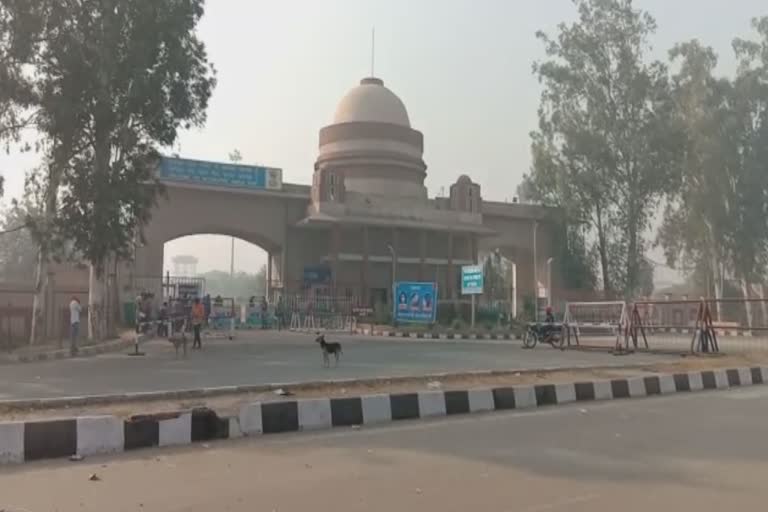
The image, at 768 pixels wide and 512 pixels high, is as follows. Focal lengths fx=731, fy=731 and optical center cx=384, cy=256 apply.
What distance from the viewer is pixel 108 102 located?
19.0 metres

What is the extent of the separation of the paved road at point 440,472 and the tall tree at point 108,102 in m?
14.5

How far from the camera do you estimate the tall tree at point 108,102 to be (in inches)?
738

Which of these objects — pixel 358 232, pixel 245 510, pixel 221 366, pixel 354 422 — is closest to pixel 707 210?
pixel 358 232

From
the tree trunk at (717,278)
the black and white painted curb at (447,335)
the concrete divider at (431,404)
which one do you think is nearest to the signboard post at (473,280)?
the black and white painted curb at (447,335)

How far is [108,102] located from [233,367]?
31.0 ft

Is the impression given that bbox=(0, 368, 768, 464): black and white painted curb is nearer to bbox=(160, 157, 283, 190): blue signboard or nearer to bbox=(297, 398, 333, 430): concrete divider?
bbox=(297, 398, 333, 430): concrete divider

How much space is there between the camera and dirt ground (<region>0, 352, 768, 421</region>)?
722cm

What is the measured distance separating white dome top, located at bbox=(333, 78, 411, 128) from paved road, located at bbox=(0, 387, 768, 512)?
129ft

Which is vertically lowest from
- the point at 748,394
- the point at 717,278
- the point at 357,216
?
the point at 748,394

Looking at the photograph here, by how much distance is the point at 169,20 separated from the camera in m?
20.4

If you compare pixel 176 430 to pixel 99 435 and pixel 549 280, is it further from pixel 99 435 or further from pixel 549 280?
pixel 549 280

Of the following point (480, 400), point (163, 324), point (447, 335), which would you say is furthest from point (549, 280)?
point (480, 400)

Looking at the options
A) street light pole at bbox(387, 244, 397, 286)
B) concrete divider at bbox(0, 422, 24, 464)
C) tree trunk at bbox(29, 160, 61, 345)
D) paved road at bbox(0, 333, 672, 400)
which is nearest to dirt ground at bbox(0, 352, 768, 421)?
concrete divider at bbox(0, 422, 24, 464)

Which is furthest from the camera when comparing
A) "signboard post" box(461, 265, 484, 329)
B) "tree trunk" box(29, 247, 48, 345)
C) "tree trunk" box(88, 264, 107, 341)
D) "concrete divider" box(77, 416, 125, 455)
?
"signboard post" box(461, 265, 484, 329)
